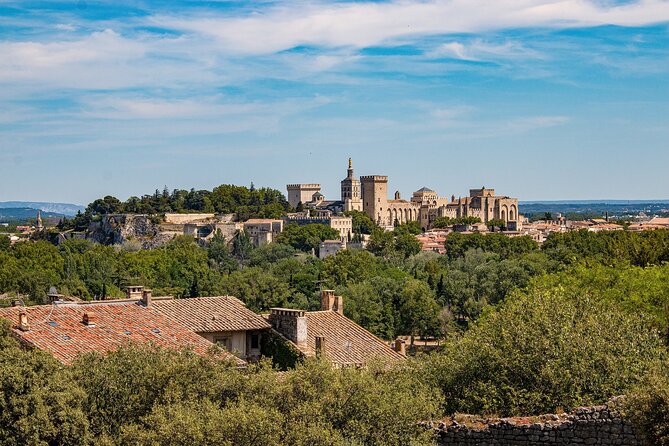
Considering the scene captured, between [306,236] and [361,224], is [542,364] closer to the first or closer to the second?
[306,236]

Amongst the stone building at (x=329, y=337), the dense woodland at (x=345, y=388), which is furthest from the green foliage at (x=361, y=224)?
the dense woodland at (x=345, y=388)

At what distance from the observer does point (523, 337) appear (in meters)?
18.8

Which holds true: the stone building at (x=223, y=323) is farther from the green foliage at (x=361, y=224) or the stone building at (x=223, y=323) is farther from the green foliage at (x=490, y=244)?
the green foliage at (x=361, y=224)

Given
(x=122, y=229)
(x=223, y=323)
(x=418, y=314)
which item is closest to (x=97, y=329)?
(x=223, y=323)

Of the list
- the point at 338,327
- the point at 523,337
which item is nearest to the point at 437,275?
the point at 338,327

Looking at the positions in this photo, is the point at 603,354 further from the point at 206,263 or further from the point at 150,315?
the point at 206,263

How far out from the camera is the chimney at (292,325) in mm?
25375

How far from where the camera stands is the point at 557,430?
564 inches

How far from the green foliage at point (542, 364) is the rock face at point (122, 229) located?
6173 inches

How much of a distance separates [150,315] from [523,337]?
1042cm

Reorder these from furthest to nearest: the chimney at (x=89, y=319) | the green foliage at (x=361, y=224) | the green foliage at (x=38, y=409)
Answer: the green foliage at (x=361, y=224), the chimney at (x=89, y=319), the green foliage at (x=38, y=409)

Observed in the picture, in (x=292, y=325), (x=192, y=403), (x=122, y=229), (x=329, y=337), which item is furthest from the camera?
(x=122, y=229)

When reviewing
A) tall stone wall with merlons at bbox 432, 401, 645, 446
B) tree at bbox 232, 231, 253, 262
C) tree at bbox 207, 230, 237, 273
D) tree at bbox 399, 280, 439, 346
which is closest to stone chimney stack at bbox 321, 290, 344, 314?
tall stone wall with merlons at bbox 432, 401, 645, 446

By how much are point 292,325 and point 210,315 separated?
2.53 metres
